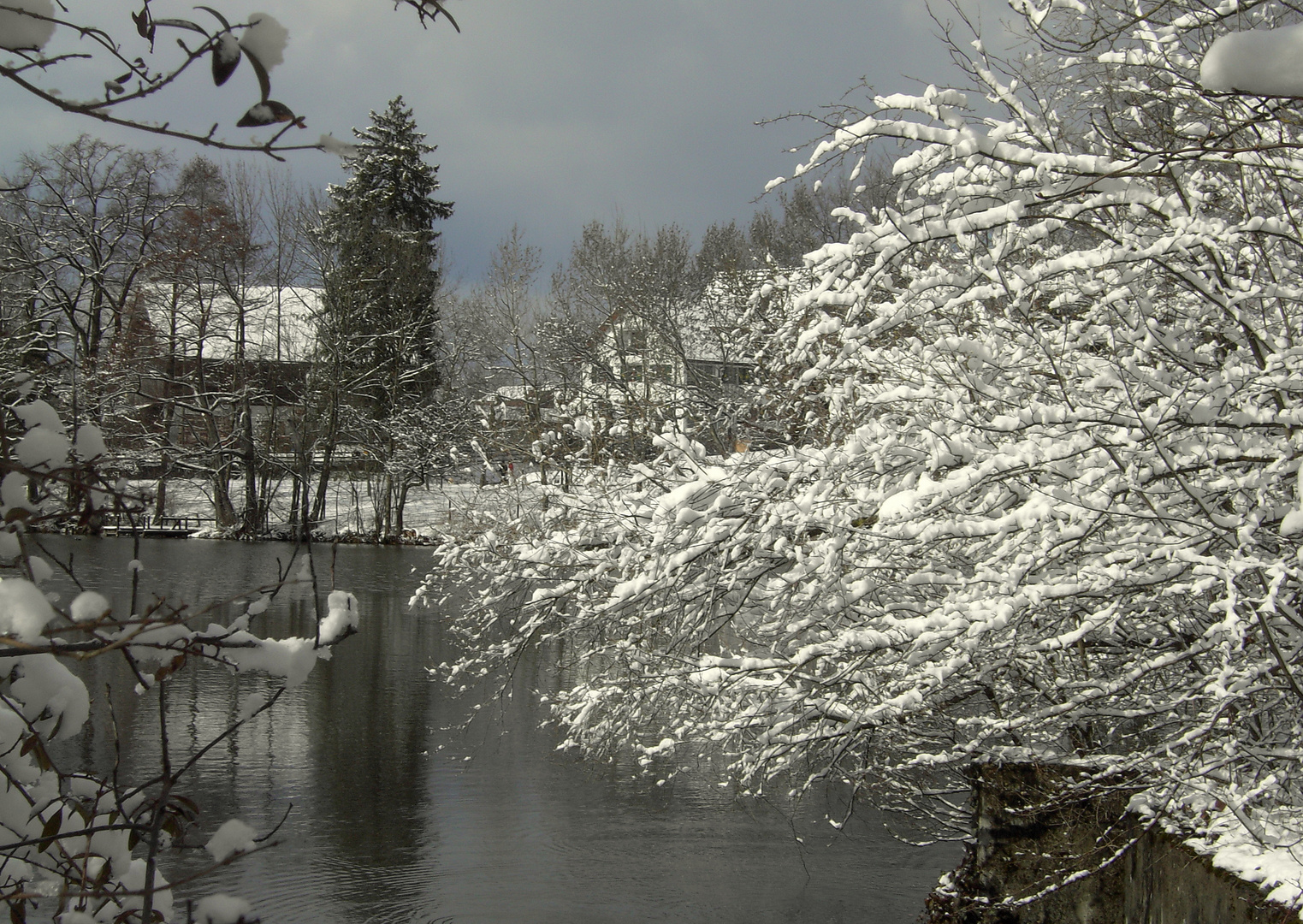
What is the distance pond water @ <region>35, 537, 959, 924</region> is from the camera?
25.3 ft

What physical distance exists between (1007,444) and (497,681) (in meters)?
11.1

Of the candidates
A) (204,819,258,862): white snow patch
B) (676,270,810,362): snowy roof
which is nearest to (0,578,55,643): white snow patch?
(204,819,258,862): white snow patch

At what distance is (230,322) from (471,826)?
89.5ft

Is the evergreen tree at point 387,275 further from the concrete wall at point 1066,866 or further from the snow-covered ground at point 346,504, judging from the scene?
the concrete wall at point 1066,866

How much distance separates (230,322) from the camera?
32.5 meters

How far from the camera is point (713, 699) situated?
626 centimetres

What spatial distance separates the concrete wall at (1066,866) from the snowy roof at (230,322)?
2734 cm

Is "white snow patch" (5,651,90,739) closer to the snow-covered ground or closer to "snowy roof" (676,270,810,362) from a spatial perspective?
"snowy roof" (676,270,810,362)

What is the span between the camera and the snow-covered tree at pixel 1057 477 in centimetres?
369

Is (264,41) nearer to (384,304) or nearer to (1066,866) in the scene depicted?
(1066,866)

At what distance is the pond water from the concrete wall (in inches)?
45.9

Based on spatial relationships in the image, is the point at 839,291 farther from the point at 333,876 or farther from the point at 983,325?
the point at 333,876

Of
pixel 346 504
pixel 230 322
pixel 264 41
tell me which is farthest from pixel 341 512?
pixel 264 41

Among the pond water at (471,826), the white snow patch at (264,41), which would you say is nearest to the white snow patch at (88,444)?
the white snow patch at (264,41)
